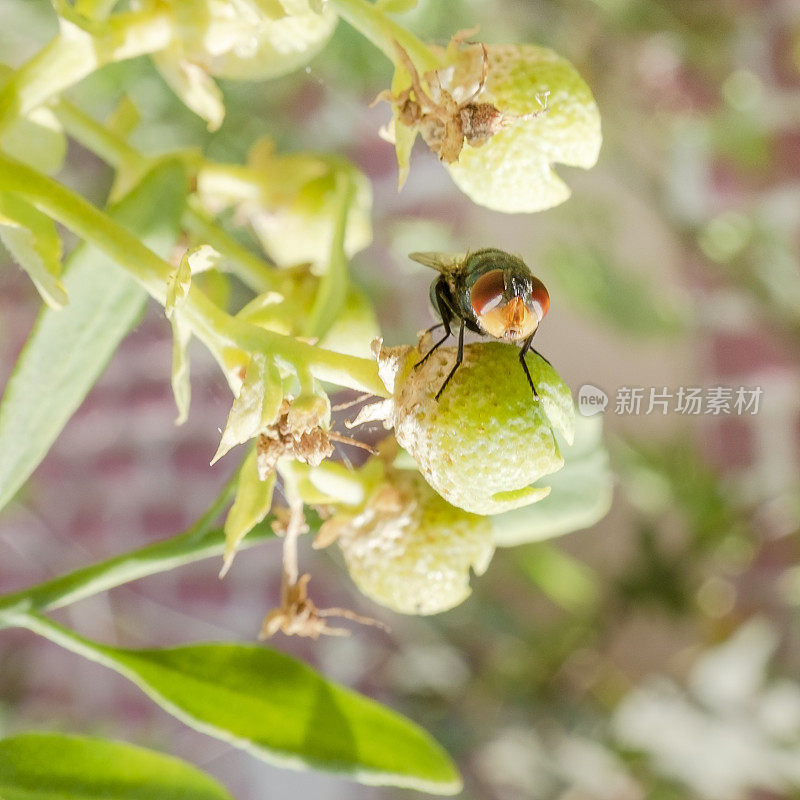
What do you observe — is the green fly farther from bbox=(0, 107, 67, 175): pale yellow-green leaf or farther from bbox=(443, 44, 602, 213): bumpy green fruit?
bbox=(0, 107, 67, 175): pale yellow-green leaf

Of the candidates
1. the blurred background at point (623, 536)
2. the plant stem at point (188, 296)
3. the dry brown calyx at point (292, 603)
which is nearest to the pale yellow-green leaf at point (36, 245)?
the plant stem at point (188, 296)

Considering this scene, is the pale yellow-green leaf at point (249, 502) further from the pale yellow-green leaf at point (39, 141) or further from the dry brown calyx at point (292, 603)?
the pale yellow-green leaf at point (39, 141)

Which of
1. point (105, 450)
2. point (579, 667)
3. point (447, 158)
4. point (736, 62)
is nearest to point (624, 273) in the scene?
point (736, 62)

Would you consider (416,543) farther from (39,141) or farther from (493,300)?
(39,141)

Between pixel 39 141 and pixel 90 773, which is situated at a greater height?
pixel 39 141

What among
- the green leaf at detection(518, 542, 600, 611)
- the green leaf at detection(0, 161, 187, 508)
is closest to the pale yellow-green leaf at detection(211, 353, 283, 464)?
the green leaf at detection(0, 161, 187, 508)

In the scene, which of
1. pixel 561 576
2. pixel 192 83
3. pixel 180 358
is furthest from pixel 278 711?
pixel 561 576

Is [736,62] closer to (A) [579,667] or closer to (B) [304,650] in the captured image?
(A) [579,667]
